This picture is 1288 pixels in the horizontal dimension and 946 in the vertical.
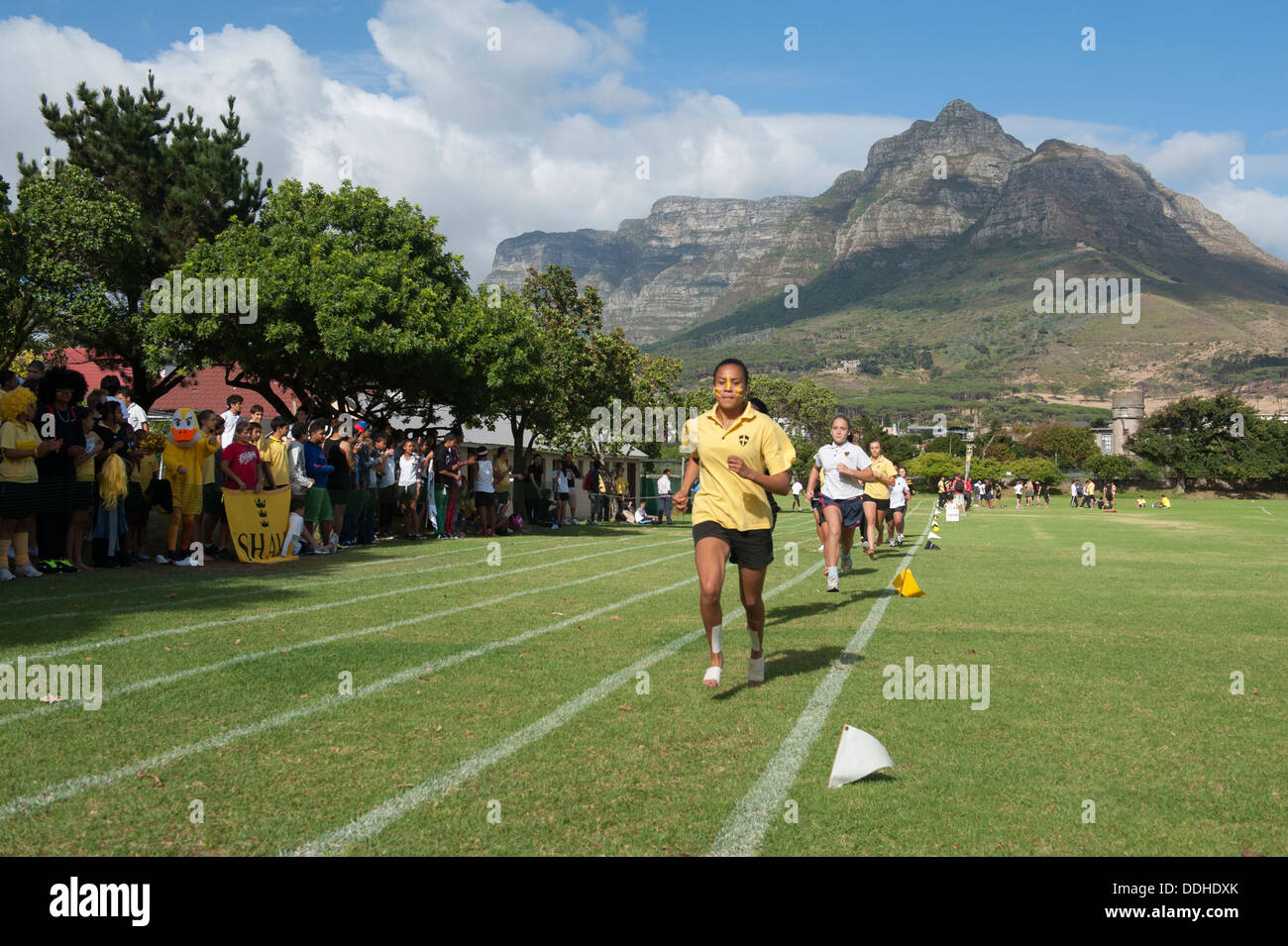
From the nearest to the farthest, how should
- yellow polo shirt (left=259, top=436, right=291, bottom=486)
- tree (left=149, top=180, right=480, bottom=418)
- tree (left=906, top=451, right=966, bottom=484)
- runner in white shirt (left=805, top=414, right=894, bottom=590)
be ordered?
runner in white shirt (left=805, top=414, right=894, bottom=590) → yellow polo shirt (left=259, top=436, right=291, bottom=486) → tree (left=149, top=180, right=480, bottom=418) → tree (left=906, top=451, right=966, bottom=484)

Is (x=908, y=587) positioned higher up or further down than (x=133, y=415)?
further down

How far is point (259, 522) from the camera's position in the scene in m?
14.8

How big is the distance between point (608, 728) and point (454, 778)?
3.85 ft

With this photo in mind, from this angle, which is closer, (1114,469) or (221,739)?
(221,739)

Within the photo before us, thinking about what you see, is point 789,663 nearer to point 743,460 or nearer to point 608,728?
point 743,460

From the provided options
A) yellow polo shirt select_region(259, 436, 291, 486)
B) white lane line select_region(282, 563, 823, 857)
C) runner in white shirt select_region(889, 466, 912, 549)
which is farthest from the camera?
runner in white shirt select_region(889, 466, 912, 549)

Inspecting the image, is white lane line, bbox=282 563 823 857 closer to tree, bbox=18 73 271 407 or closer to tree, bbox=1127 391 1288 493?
tree, bbox=18 73 271 407

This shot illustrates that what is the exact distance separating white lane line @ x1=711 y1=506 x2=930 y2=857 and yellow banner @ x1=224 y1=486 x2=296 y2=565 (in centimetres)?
1008

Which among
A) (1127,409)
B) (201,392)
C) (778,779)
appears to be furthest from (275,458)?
(1127,409)

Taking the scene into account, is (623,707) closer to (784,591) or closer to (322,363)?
(784,591)

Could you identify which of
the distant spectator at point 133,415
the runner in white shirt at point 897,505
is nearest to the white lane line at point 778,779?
the distant spectator at point 133,415

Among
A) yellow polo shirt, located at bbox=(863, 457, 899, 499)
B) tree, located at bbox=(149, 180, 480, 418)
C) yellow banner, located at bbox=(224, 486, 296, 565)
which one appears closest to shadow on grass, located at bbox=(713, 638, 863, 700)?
yellow polo shirt, located at bbox=(863, 457, 899, 499)

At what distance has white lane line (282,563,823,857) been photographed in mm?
3816
